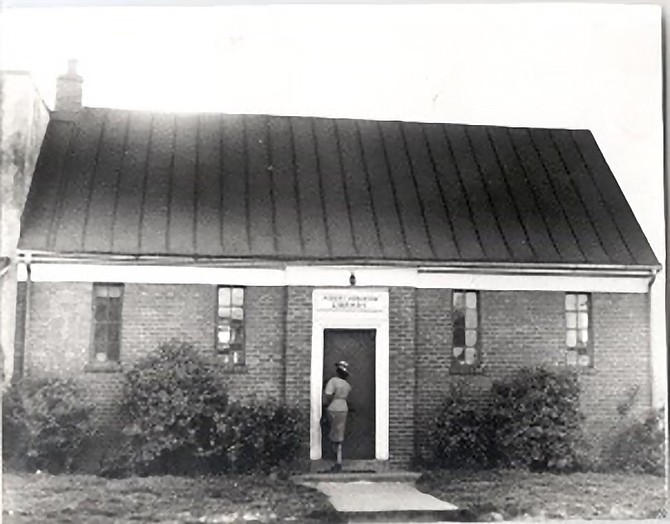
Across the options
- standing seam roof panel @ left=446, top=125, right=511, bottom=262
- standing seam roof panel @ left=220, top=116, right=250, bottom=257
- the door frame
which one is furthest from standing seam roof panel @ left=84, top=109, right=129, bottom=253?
standing seam roof panel @ left=446, top=125, right=511, bottom=262

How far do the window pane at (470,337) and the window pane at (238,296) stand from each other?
53.2 inches

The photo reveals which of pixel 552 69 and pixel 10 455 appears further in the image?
pixel 552 69

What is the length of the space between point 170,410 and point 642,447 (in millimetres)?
2710

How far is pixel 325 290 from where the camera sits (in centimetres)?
497

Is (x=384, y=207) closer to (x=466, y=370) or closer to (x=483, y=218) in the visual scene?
(x=483, y=218)

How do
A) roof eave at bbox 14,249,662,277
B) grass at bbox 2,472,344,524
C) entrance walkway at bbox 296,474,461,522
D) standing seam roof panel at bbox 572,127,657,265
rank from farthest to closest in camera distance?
standing seam roof panel at bbox 572,127,657,265 → roof eave at bbox 14,249,662,277 → entrance walkway at bbox 296,474,461,522 → grass at bbox 2,472,344,524

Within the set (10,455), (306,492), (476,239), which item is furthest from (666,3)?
(10,455)

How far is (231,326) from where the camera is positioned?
5000 millimetres

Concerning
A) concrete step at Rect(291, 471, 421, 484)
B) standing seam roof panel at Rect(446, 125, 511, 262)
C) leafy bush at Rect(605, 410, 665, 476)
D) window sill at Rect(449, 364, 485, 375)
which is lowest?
concrete step at Rect(291, 471, 421, 484)

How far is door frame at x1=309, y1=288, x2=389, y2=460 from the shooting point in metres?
4.88

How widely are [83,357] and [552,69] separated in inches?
125

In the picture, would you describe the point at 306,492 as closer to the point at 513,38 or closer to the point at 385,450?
the point at 385,450

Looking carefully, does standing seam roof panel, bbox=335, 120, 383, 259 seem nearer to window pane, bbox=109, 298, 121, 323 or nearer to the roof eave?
the roof eave

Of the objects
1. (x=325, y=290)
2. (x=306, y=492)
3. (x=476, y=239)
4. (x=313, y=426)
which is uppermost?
(x=476, y=239)
